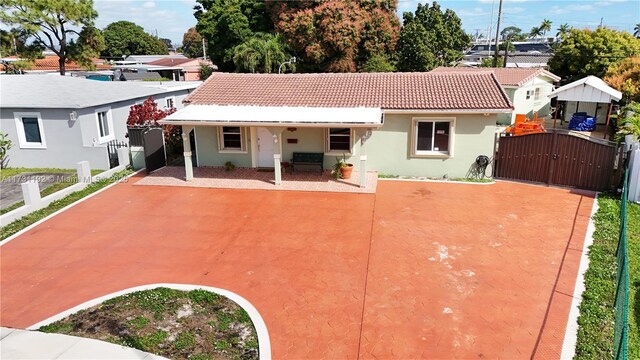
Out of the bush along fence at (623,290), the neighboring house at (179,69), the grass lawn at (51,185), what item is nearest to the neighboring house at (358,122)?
the bush along fence at (623,290)

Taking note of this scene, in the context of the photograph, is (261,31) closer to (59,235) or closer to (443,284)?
(59,235)

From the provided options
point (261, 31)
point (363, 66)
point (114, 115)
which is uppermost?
point (261, 31)

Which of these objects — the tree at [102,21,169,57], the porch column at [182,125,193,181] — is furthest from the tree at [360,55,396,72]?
the tree at [102,21,169,57]

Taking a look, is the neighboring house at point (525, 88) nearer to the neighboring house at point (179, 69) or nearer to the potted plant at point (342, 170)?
the potted plant at point (342, 170)

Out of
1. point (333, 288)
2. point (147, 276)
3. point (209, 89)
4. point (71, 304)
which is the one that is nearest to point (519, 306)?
point (333, 288)

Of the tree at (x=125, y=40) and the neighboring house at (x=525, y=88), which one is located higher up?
the tree at (x=125, y=40)
